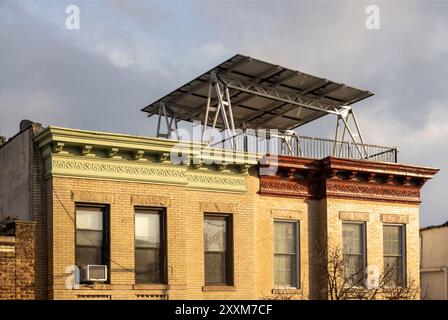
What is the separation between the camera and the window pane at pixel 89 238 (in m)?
22.2

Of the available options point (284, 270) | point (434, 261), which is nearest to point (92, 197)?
point (284, 270)

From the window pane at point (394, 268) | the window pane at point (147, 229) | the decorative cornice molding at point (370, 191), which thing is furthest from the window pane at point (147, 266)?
the window pane at point (394, 268)

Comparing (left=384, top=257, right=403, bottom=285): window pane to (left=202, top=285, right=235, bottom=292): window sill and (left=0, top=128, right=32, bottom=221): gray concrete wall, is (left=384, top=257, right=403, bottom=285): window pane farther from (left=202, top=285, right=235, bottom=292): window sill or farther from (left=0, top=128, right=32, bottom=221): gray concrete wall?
(left=0, top=128, right=32, bottom=221): gray concrete wall

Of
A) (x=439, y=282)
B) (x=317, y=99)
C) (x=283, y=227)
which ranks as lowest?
(x=439, y=282)

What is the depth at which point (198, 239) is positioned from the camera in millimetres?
24125

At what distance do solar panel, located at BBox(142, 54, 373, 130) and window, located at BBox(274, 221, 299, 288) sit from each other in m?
4.36

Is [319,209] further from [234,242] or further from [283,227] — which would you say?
[234,242]

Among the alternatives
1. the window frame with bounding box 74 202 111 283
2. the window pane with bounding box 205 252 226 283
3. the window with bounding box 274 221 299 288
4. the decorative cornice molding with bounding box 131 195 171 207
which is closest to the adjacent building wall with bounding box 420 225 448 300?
the window with bounding box 274 221 299 288

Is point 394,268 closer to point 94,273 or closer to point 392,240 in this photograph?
point 392,240

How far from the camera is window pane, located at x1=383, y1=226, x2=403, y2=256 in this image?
2759cm

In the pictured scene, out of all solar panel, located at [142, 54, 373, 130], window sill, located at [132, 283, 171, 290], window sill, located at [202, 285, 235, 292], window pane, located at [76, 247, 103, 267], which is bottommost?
window sill, located at [202, 285, 235, 292]

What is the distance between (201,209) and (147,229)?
1.78 m
